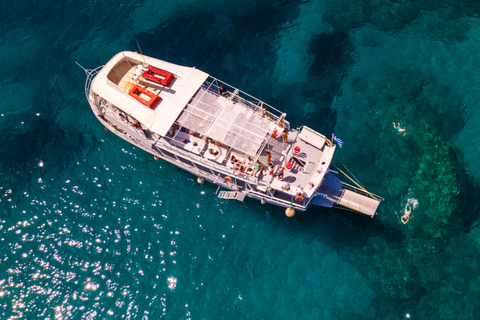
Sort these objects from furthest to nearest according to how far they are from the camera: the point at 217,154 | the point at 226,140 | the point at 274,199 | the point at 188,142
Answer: the point at 188,142
the point at 217,154
the point at 274,199
the point at 226,140

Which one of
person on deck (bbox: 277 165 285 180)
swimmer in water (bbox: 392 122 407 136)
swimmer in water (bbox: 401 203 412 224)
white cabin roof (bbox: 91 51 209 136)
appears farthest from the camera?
swimmer in water (bbox: 392 122 407 136)

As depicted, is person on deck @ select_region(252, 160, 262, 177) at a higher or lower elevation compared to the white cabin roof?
lower

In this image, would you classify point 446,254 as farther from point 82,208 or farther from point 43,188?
point 43,188

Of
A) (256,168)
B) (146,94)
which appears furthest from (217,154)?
(146,94)

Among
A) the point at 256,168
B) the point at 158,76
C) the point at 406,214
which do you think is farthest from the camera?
the point at 158,76

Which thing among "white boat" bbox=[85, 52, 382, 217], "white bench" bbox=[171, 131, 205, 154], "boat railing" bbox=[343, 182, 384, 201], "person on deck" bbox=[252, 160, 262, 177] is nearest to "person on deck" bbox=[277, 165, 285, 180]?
"white boat" bbox=[85, 52, 382, 217]

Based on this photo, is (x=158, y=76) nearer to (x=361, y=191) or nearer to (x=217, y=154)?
(x=217, y=154)

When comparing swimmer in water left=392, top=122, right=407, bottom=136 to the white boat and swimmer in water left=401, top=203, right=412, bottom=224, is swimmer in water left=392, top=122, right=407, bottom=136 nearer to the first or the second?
swimmer in water left=401, top=203, right=412, bottom=224
